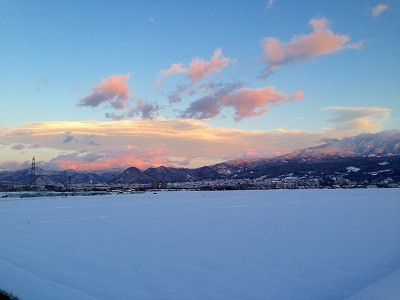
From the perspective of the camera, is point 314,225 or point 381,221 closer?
point 314,225

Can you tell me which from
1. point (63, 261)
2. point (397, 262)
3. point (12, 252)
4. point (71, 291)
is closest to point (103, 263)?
point (63, 261)

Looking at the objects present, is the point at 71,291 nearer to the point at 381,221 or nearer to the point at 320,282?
the point at 320,282

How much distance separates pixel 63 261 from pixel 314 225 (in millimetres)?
14250

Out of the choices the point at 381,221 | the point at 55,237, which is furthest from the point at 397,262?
the point at 55,237

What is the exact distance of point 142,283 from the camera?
9789mm

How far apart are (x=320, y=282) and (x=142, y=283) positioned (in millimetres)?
4503

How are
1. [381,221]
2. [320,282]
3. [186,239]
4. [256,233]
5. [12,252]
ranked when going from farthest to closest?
[381,221], [256,233], [186,239], [12,252], [320,282]

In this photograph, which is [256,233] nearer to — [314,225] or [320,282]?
[314,225]

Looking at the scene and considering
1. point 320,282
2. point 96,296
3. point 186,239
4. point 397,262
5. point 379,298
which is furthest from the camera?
point 186,239

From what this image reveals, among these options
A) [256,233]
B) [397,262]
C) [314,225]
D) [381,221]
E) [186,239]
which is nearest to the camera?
[397,262]

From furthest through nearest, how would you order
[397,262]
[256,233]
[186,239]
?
[256,233] → [186,239] → [397,262]

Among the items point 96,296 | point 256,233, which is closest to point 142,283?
point 96,296

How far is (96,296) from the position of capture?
8.88m

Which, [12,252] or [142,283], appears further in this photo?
[12,252]
